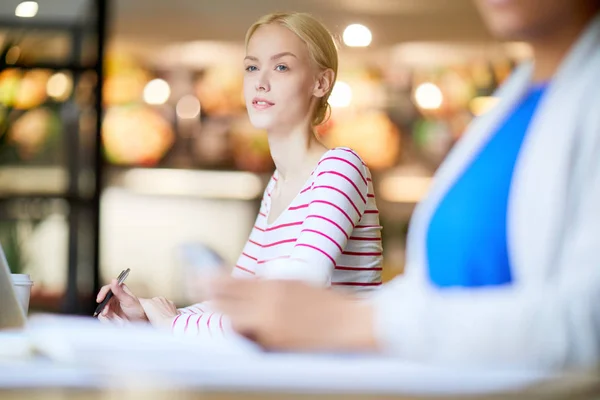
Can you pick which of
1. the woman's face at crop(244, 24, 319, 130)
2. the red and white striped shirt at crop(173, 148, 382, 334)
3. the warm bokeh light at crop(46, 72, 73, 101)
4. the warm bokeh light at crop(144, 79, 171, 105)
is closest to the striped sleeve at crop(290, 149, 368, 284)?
the red and white striped shirt at crop(173, 148, 382, 334)

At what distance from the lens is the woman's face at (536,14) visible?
24.0 inches

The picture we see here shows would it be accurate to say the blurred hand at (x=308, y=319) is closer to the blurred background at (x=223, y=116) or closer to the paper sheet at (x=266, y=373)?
the paper sheet at (x=266, y=373)

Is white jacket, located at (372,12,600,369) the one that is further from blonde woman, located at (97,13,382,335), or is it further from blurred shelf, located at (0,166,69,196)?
blurred shelf, located at (0,166,69,196)

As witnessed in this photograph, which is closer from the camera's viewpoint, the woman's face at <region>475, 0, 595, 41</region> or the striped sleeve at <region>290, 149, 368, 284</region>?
the woman's face at <region>475, 0, 595, 41</region>

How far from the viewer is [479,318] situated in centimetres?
55

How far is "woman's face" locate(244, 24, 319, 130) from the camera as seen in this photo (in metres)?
1.27

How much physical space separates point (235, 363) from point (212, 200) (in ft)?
17.2

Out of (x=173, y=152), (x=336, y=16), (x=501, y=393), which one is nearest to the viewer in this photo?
(x=501, y=393)

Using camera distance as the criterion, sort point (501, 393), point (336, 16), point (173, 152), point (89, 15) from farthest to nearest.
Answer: point (173, 152)
point (336, 16)
point (89, 15)
point (501, 393)

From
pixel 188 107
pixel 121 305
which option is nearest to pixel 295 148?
pixel 121 305

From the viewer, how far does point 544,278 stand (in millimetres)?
562

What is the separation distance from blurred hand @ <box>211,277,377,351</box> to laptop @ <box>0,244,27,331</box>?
19.6 inches

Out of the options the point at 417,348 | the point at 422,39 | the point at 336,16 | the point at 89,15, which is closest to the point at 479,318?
the point at 417,348

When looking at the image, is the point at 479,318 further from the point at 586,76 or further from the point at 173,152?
the point at 173,152
